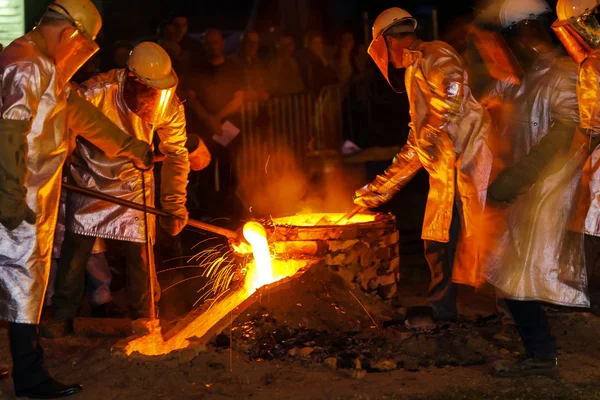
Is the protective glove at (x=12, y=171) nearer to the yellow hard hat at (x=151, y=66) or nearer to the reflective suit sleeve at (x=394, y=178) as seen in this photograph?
the yellow hard hat at (x=151, y=66)

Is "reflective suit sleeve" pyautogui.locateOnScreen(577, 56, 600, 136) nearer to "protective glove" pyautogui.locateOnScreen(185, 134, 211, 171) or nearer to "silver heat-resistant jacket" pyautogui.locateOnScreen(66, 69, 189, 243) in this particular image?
"silver heat-resistant jacket" pyautogui.locateOnScreen(66, 69, 189, 243)

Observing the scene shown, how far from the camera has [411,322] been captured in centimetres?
535

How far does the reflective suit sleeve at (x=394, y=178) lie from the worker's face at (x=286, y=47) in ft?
12.9

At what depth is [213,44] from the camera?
8469mm

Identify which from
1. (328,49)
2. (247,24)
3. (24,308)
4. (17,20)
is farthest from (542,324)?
(247,24)

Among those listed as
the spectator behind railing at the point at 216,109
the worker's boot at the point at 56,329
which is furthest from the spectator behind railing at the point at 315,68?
the worker's boot at the point at 56,329

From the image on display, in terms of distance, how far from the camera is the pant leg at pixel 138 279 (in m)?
5.43

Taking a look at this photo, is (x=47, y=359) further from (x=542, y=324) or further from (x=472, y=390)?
(x=542, y=324)

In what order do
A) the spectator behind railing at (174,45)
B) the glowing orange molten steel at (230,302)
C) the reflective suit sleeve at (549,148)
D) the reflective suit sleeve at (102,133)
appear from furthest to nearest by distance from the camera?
the spectator behind railing at (174,45) → the glowing orange molten steel at (230,302) → the reflective suit sleeve at (102,133) → the reflective suit sleeve at (549,148)

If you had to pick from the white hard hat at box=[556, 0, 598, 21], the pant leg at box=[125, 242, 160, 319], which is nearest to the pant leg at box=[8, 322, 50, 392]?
the pant leg at box=[125, 242, 160, 319]

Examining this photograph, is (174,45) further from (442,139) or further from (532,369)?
(532,369)

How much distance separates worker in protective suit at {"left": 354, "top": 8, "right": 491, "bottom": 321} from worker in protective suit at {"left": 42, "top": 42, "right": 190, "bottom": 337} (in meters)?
1.47

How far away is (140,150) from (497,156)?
212 cm

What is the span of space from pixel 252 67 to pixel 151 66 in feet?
13.8
